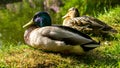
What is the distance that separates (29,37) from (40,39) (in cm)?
33

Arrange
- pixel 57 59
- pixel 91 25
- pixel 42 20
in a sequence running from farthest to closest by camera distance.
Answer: pixel 91 25, pixel 42 20, pixel 57 59

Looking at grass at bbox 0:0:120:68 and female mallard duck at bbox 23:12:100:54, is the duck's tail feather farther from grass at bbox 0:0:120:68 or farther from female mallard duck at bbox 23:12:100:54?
grass at bbox 0:0:120:68

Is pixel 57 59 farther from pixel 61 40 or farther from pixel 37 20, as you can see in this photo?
pixel 37 20

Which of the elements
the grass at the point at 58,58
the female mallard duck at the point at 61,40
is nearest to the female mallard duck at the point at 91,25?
the grass at the point at 58,58

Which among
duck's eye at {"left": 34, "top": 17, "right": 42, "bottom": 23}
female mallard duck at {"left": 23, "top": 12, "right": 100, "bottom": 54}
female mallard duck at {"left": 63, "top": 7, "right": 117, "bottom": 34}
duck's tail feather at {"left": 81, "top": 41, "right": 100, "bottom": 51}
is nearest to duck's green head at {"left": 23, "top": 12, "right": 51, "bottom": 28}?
duck's eye at {"left": 34, "top": 17, "right": 42, "bottom": 23}

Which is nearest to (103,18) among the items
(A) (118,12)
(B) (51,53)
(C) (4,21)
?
(A) (118,12)

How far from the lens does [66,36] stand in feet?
20.8

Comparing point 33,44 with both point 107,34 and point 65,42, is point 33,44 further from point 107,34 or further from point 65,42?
point 107,34

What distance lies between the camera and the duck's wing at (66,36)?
6.30 m

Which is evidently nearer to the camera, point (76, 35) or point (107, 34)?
point (76, 35)

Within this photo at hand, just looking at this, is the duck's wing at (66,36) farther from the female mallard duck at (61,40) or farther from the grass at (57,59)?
the grass at (57,59)

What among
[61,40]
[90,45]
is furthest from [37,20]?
[90,45]

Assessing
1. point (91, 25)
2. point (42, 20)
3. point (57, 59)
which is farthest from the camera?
point (91, 25)

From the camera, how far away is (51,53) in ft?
21.5
